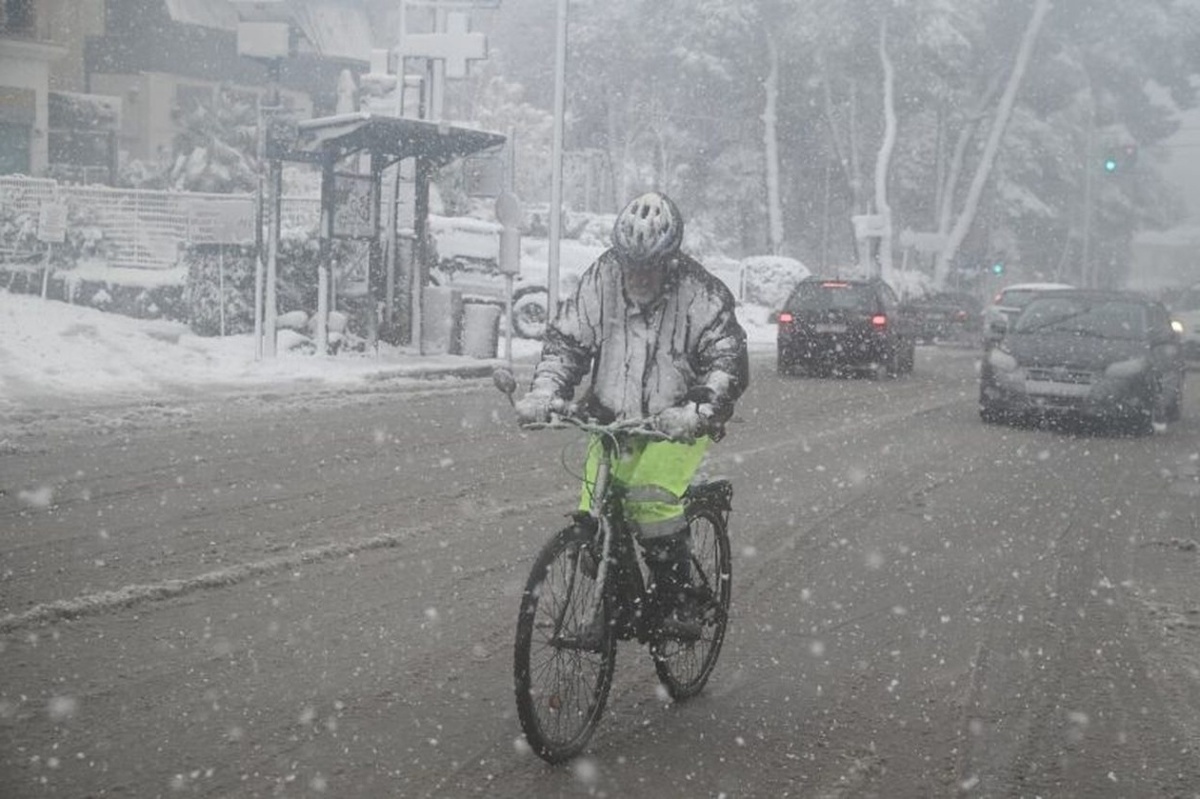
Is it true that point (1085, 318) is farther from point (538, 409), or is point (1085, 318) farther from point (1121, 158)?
point (1121, 158)

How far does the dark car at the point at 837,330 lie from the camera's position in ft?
72.3

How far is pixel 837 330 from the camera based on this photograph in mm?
22031

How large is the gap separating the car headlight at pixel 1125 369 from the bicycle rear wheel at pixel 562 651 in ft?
37.6

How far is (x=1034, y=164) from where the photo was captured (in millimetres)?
58219

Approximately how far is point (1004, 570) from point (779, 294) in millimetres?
35330

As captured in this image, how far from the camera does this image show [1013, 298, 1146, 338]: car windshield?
15.5m

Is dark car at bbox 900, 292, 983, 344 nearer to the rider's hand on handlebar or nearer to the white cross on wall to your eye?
the white cross on wall

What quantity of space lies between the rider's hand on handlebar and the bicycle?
3 cm

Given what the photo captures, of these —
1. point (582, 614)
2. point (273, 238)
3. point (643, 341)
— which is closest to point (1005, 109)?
point (273, 238)

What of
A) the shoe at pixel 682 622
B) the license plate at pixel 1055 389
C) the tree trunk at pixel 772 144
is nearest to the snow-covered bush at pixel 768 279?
the tree trunk at pixel 772 144

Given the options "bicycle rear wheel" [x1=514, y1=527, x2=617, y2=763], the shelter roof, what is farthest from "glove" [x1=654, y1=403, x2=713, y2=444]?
the shelter roof

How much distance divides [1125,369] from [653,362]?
11.3 metres

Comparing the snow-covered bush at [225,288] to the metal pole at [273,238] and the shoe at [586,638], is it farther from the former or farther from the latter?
the shoe at [586,638]

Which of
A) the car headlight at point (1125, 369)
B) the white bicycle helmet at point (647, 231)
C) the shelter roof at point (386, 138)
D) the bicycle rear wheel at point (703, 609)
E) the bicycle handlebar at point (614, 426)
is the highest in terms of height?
the shelter roof at point (386, 138)
